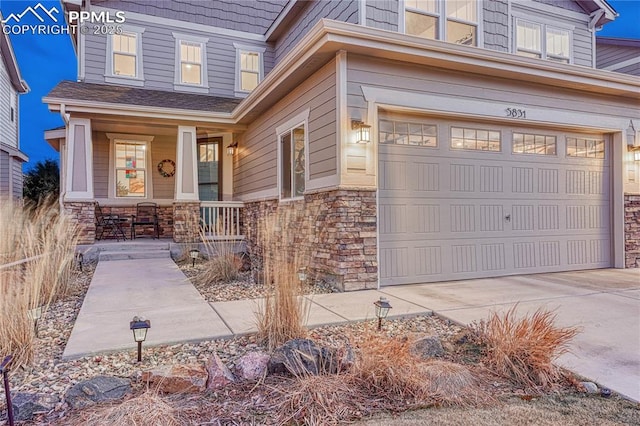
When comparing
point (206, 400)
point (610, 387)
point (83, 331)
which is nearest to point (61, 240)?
point (83, 331)

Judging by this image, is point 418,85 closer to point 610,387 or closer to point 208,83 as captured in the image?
point 610,387

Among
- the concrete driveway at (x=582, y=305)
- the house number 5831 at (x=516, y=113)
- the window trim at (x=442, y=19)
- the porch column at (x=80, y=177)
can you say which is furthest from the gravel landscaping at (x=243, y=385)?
the porch column at (x=80, y=177)

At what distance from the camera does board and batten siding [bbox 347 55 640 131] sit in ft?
17.1

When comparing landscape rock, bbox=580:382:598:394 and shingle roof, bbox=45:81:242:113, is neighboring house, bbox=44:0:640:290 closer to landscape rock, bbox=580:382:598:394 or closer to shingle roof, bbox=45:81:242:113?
shingle roof, bbox=45:81:242:113

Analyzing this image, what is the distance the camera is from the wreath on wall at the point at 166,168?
10328mm

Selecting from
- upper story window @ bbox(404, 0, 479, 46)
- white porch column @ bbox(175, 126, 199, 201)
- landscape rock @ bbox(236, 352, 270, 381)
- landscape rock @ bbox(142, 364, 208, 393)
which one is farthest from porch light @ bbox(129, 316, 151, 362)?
white porch column @ bbox(175, 126, 199, 201)

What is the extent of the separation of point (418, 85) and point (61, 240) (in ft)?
16.2

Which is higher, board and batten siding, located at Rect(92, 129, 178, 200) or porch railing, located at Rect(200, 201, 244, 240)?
board and batten siding, located at Rect(92, 129, 178, 200)

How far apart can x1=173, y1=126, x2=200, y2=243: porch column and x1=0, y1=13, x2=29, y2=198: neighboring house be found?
774cm

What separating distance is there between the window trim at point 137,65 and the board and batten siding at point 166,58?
0.21 feet

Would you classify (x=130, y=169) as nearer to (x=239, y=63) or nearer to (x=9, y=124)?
(x=239, y=63)

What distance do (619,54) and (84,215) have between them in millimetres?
14547

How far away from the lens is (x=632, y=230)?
6.97 meters

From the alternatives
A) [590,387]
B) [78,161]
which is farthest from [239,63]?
[590,387]
